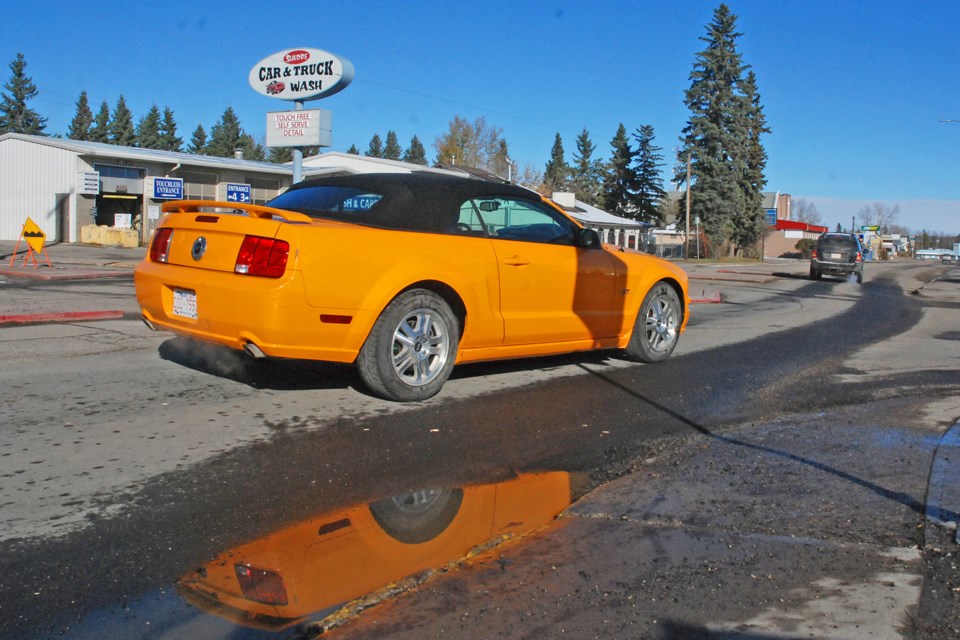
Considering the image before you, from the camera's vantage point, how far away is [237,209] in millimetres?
5621

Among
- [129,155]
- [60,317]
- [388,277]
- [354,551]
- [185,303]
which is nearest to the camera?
[354,551]

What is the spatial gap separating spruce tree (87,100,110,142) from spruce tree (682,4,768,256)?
65856mm

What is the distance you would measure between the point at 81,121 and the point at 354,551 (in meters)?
108

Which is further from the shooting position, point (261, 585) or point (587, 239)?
point (587, 239)

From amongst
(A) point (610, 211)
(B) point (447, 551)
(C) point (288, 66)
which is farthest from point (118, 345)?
(A) point (610, 211)

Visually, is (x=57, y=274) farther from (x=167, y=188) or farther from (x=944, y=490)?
(x=167, y=188)

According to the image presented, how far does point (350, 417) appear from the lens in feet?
17.4

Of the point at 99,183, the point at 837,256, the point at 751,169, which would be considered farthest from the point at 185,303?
the point at 751,169

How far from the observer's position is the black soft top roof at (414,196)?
18.9 feet

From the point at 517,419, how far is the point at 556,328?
4.58 ft

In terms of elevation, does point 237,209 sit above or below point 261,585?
above

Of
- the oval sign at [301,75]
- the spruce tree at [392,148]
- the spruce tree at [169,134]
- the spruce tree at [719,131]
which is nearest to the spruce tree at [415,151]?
the spruce tree at [392,148]

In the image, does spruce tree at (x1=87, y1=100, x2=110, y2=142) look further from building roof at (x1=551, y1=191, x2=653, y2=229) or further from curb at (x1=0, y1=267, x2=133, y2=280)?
curb at (x1=0, y1=267, x2=133, y2=280)

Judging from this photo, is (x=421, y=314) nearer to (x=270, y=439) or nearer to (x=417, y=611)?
(x=270, y=439)
